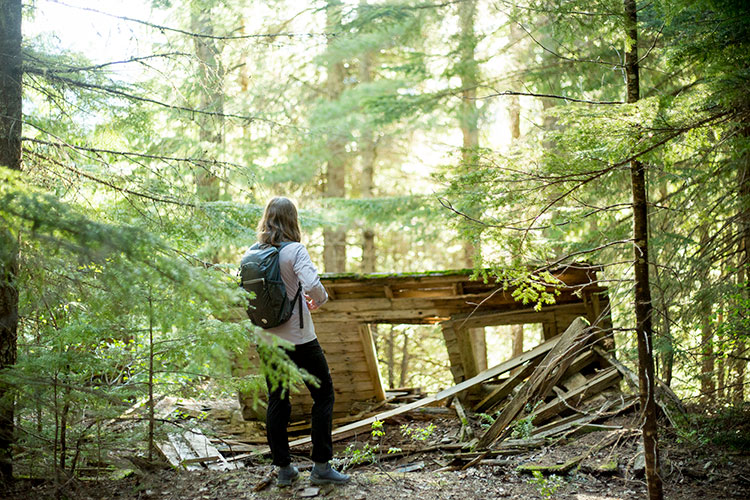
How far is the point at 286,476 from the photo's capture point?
4.57 meters

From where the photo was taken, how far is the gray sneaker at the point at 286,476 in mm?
4539

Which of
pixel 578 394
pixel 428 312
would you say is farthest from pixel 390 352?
pixel 578 394

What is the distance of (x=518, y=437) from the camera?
634 centimetres

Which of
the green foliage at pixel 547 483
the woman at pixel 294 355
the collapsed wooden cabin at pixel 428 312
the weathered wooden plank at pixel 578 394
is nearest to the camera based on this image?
the woman at pixel 294 355

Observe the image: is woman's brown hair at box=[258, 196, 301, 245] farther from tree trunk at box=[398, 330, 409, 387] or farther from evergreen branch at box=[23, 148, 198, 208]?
tree trunk at box=[398, 330, 409, 387]

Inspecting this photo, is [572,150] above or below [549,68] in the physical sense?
below

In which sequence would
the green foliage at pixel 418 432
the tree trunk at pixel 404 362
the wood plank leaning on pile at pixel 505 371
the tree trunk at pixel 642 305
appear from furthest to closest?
the tree trunk at pixel 404 362 → the green foliage at pixel 418 432 → the wood plank leaning on pile at pixel 505 371 → the tree trunk at pixel 642 305

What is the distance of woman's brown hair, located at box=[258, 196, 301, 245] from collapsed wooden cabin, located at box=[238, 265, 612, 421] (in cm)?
300

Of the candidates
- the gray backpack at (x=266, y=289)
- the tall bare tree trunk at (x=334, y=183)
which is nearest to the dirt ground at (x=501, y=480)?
the gray backpack at (x=266, y=289)

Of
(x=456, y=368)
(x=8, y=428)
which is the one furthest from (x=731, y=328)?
(x=8, y=428)

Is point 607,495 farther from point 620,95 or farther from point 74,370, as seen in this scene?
point 620,95

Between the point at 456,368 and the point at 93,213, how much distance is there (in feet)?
17.6

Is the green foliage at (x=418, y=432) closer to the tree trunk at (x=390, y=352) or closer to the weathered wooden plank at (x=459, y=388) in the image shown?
the weathered wooden plank at (x=459, y=388)

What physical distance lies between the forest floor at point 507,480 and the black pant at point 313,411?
0.29m
